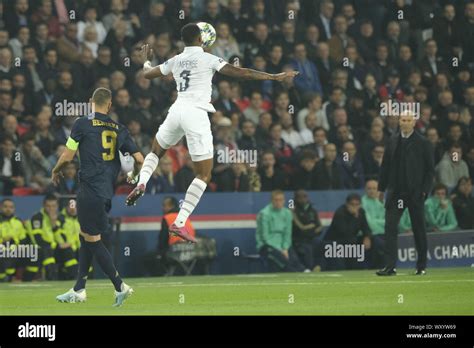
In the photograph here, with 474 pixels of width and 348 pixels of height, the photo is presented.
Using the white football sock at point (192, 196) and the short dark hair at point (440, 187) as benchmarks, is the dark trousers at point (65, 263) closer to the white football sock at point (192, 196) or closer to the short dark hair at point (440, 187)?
the white football sock at point (192, 196)

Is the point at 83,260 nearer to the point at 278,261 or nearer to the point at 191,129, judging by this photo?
the point at 191,129

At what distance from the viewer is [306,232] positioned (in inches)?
927

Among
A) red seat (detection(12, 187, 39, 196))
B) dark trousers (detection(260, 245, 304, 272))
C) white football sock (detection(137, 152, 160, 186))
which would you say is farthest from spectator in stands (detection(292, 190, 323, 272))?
white football sock (detection(137, 152, 160, 186))

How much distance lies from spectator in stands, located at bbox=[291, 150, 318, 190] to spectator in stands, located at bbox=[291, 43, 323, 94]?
8.02 feet

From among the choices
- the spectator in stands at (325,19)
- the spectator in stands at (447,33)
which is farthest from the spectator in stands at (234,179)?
the spectator in stands at (447,33)

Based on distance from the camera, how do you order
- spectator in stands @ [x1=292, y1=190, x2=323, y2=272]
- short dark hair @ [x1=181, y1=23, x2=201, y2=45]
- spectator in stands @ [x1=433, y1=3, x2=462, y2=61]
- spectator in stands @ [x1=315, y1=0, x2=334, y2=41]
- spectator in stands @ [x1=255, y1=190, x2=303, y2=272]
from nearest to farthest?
short dark hair @ [x1=181, y1=23, x2=201, y2=45] < spectator in stands @ [x1=255, y1=190, x2=303, y2=272] < spectator in stands @ [x1=292, y1=190, x2=323, y2=272] < spectator in stands @ [x1=315, y1=0, x2=334, y2=41] < spectator in stands @ [x1=433, y1=3, x2=462, y2=61]

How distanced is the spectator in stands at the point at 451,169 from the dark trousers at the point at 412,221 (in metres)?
4.33

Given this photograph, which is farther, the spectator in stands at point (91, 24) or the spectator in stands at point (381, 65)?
the spectator in stands at point (381, 65)

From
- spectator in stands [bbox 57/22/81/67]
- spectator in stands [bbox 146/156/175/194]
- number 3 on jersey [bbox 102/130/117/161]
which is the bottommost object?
spectator in stands [bbox 146/156/175/194]

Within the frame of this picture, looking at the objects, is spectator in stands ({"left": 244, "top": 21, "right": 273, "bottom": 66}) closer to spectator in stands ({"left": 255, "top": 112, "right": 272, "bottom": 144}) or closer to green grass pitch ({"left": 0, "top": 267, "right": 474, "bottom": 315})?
spectator in stands ({"left": 255, "top": 112, "right": 272, "bottom": 144})

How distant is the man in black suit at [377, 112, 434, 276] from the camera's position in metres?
20.6

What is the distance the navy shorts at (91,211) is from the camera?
16.2m

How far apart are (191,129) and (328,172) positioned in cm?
775
